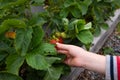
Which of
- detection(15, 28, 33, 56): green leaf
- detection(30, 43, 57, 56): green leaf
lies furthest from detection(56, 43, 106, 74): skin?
detection(15, 28, 33, 56): green leaf

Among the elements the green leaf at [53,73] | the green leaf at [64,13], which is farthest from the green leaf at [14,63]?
the green leaf at [64,13]

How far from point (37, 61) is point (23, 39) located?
117 millimetres

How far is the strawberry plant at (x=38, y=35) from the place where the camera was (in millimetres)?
1409

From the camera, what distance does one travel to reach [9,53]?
1.52m

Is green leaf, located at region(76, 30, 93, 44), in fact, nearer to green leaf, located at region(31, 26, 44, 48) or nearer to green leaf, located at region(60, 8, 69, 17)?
green leaf, located at region(60, 8, 69, 17)

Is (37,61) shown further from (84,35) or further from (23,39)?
(84,35)

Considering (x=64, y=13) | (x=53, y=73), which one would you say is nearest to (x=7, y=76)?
(x=53, y=73)

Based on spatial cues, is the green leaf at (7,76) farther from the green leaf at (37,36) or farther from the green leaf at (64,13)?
the green leaf at (64,13)

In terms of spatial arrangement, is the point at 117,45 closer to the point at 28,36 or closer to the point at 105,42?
the point at 105,42

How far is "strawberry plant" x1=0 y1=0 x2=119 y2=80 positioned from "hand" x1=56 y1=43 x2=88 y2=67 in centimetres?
4

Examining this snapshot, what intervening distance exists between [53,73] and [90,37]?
0.94 feet

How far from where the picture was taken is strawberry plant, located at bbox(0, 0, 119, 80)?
1409mm

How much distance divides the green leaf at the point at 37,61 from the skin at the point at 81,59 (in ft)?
0.99

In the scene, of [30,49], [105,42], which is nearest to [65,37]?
[30,49]
